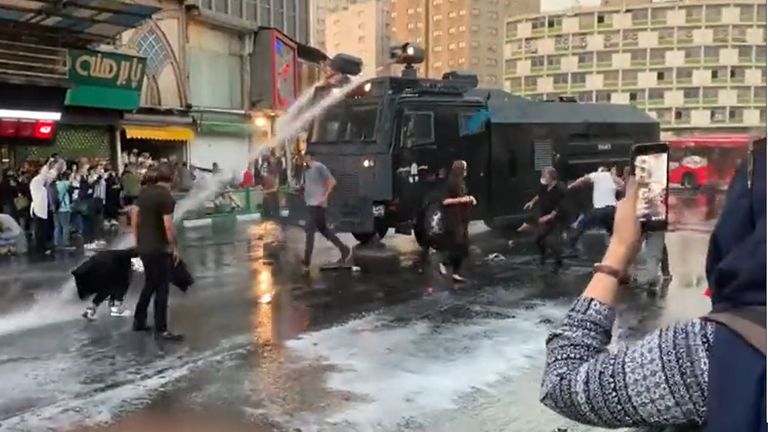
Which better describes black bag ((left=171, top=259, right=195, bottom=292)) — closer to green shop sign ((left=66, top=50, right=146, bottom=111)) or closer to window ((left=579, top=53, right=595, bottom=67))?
green shop sign ((left=66, top=50, right=146, bottom=111))

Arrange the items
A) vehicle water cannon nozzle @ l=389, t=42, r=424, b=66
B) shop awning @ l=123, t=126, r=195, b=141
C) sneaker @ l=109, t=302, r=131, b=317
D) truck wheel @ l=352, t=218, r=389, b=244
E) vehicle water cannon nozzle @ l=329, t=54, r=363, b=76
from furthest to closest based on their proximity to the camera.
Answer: shop awning @ l=123, t=126, r=195, b=141 < vehicle water cannon nozzle @ l=389, t=42, r=424, b=66 < vehicle water cannon nozzle @ l=329, t=54, r=363, b=76 < truck wheel @ l=352, t=218, r=389, b=244 < sneaker @ l=109, t=302, r=131, b=317

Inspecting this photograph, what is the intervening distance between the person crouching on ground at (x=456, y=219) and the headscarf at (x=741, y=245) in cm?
1029

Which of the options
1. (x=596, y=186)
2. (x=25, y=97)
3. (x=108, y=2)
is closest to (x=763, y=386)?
(x=596, y=186)

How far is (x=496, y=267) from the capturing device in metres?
13.3

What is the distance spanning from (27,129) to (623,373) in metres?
21.6

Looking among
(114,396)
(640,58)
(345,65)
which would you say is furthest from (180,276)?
(640,58)

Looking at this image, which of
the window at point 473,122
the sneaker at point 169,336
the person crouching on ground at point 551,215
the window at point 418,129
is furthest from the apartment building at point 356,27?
the sneaker at point 169,336

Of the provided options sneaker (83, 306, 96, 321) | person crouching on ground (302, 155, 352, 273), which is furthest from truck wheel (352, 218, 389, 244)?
sneaker (83, 306, 96, 321)

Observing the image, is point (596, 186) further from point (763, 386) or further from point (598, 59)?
point (598, 59)

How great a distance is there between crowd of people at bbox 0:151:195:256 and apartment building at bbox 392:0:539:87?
73832 mm

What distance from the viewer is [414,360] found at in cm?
742

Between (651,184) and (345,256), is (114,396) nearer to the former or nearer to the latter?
(651,184)

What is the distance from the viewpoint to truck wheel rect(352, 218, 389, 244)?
14.8 m

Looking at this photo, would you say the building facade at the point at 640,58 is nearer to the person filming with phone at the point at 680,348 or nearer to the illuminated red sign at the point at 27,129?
the person filming with phone at the point at 680,348
